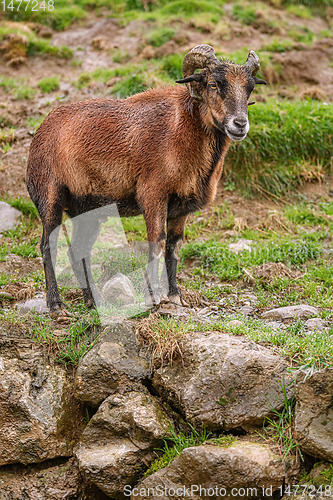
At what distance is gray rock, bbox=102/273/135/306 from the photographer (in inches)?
252

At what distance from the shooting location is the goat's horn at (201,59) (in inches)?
216

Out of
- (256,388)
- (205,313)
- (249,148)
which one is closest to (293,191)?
(249,148)

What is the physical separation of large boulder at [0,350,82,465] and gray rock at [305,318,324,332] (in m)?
2.69

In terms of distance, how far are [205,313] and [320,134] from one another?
5.48m

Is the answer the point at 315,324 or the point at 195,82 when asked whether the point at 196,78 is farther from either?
the point at 315,324

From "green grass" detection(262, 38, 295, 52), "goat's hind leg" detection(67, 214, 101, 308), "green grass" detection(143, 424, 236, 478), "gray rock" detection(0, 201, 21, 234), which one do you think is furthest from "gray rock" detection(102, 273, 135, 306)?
→ "green grass" detection(262, 38, 295, 52)

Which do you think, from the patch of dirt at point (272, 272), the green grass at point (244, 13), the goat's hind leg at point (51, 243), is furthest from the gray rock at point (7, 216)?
the green grass at point (244, 13)

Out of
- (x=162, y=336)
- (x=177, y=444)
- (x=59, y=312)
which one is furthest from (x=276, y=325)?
(x=59, y=312)

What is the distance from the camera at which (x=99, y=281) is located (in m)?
7.15

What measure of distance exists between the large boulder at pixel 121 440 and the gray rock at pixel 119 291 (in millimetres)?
1481

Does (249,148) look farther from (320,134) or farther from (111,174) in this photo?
(111,174)

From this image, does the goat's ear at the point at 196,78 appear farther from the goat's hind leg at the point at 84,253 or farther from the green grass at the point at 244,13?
the green grass at the point at 244,13

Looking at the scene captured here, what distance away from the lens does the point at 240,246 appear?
8344mm

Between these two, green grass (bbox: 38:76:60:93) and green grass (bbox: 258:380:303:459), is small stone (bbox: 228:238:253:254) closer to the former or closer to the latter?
green grass (bbox: 258:380:303:459)
